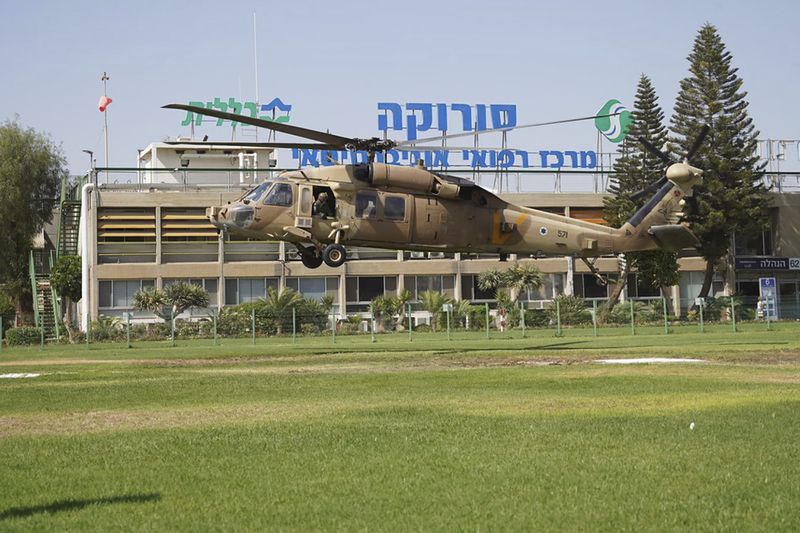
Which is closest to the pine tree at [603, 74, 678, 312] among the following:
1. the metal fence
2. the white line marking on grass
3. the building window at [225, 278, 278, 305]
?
the metal fence

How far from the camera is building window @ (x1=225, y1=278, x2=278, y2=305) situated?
7769 cm

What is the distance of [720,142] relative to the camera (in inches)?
3095

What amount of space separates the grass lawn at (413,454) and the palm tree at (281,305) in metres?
33.5

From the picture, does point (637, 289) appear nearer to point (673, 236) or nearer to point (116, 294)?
point (116, 294)

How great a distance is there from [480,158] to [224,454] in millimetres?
73365

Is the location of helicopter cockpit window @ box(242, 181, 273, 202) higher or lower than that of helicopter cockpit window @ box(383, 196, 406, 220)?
higher

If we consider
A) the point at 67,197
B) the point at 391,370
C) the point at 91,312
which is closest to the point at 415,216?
the point at 391,370

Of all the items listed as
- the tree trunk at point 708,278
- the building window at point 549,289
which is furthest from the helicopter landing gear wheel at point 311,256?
the tree trunk at point 708,278

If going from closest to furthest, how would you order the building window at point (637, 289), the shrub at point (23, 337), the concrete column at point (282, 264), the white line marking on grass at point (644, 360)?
the white line marking on grass at point (644, 360) < the shrub at point (23, 337) < the concrete column at point (282, 264) < the building window at point (637, 289)

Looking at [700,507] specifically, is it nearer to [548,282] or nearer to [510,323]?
[510,323]

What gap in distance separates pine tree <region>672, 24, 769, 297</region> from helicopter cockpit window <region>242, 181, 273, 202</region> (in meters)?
Answer: 50.4

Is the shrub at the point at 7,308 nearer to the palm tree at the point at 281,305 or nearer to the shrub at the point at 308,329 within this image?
the palm tree at the point at 281,305

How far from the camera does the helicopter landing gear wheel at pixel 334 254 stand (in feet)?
109

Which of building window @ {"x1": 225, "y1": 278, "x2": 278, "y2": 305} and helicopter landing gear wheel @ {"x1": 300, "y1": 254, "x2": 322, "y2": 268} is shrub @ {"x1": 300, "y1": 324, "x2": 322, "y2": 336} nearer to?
helicopter landing gear wheel @ {"x1": 300, "y1": 254, "x2": 322, "y2": 268}
